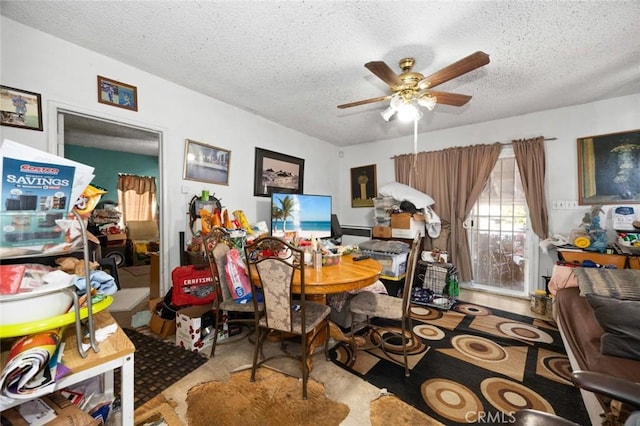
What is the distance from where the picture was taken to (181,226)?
274cm

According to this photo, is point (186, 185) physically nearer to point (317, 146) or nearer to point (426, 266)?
point (317, 146)

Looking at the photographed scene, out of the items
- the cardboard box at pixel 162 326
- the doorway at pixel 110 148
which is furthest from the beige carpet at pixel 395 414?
the doorway at pixel 110 148

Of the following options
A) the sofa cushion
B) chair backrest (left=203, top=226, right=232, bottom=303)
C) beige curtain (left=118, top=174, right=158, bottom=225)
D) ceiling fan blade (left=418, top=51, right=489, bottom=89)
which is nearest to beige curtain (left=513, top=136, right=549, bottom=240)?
ceiling fan blade (left=418, top=51, right=489, bottom=89)

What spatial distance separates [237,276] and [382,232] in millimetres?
2629

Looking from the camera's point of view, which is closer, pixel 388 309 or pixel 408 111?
pixel 388 309

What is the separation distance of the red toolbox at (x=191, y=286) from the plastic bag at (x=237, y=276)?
0.44 m

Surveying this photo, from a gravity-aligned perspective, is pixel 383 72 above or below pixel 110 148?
below

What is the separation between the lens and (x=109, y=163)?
221 inches

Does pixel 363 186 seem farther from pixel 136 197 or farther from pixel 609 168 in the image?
pixel 136 197

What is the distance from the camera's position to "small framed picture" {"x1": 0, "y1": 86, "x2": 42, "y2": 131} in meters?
1.77

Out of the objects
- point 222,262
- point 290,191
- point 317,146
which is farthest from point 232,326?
point 317,146

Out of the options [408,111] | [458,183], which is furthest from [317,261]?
[458,183]

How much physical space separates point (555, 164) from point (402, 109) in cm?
257

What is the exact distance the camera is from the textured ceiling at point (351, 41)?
5.36ft
